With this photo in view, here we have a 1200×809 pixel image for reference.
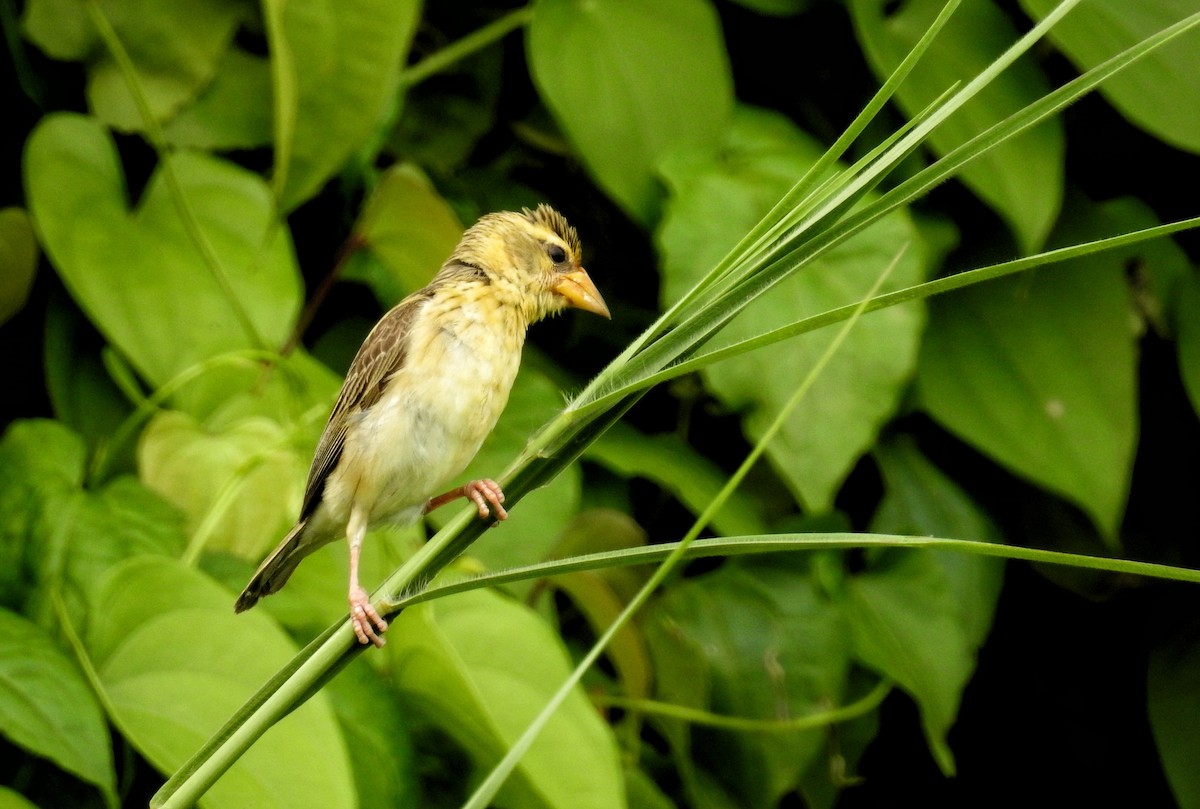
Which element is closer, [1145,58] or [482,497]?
[482,497]

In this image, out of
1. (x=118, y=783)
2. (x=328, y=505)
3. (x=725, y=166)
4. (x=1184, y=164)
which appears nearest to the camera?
(x=328, y=505)

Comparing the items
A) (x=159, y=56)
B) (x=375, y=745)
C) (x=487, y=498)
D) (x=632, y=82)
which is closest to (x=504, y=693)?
(x=375, y=745)

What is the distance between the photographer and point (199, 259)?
8.42 ft

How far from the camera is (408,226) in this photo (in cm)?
257

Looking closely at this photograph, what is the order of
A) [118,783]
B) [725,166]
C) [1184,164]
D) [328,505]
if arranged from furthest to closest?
[1184,164] < [725,166] < [118,783] < [328,505]

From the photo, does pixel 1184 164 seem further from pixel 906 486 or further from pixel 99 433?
pixel 99 433

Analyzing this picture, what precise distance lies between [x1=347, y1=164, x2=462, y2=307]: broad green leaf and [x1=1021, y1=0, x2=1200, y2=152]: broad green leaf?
1337 mm

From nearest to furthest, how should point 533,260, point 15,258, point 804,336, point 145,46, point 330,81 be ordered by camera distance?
point 533,260 → point 330,81 → point 15,258 → point 804,336 → point 145,46

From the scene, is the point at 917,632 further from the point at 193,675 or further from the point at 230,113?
the point at 230,113

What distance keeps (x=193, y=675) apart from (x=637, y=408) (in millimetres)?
1587

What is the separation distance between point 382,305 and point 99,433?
677mm

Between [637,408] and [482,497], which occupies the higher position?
[482,497]

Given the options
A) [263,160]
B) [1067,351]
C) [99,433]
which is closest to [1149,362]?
[1067,351]

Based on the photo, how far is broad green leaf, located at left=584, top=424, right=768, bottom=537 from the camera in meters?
2.73
